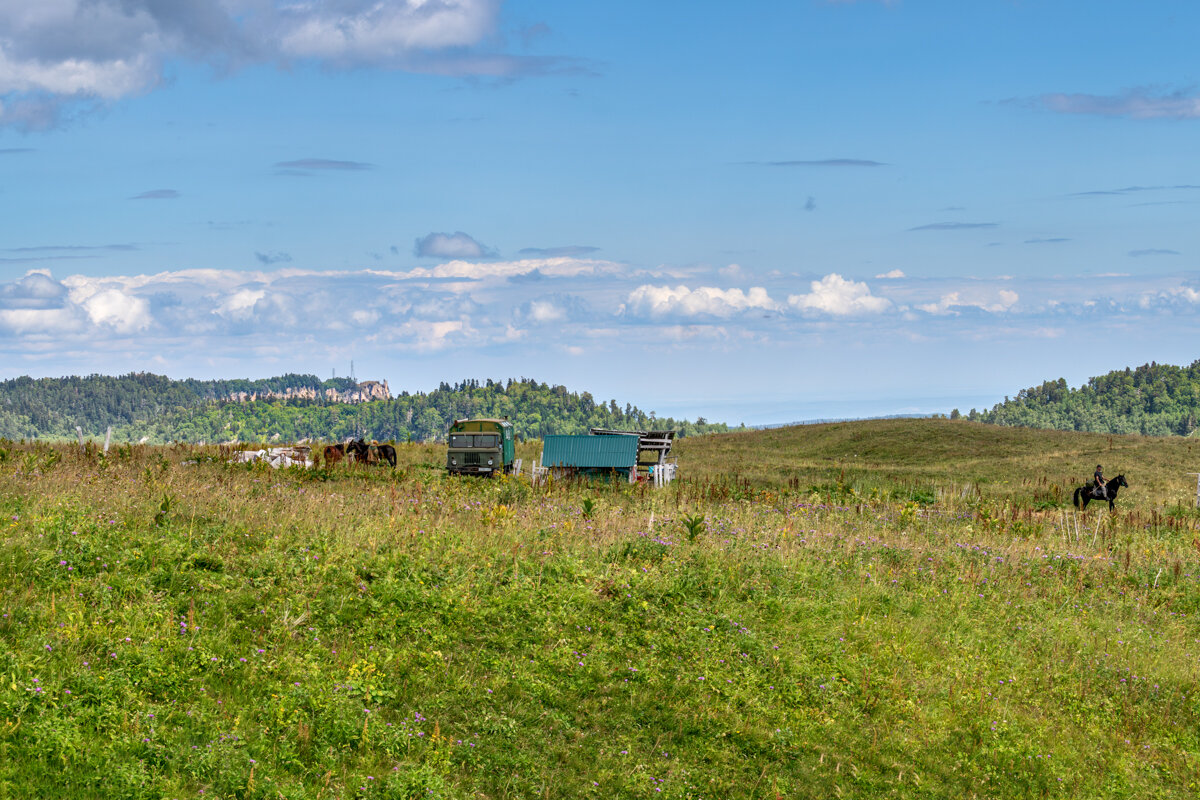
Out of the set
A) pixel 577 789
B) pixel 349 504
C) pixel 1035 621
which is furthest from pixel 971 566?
pixel 349 504

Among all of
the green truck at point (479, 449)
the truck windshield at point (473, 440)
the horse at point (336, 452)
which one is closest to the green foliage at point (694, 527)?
the horse at point (336, 452)

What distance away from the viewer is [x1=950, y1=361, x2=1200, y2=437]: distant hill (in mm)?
149125

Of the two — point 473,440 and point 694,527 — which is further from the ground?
point 473,440

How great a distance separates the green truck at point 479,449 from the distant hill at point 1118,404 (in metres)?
124

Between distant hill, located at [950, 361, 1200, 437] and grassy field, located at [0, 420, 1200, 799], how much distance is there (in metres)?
140

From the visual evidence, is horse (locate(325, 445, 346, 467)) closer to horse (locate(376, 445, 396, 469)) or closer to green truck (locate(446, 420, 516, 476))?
horse (locate(376, 445, 396, 469))

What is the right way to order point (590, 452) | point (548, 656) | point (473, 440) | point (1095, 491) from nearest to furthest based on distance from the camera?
point (548, 656) < point (1095, 491) < point (590, 452) < point (473, 440)

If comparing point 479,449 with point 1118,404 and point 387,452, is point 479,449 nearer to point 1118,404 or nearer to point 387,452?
point 387,452

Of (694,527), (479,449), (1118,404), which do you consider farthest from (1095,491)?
(1118,404)

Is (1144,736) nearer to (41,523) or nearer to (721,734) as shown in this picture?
(721,734)

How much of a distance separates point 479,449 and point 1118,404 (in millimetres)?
157556

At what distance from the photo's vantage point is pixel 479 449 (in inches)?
1382

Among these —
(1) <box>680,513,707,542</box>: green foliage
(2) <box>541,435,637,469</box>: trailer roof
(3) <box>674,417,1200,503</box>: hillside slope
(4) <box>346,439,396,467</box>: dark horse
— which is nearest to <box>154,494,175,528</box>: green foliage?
(1) <box>680,513,707,542</box>: green foliage

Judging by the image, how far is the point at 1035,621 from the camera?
13289mm
